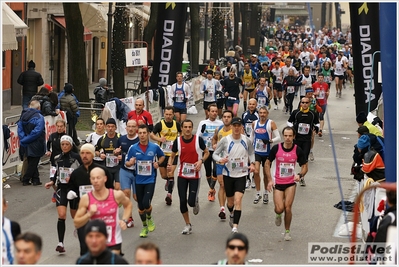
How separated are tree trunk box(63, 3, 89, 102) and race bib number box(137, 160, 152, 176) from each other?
12485 mm

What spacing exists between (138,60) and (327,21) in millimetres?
105304

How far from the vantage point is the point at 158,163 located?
45.1 feet

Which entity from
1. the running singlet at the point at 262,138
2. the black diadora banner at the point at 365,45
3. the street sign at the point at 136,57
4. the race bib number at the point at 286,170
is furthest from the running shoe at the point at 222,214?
the street sign at the point at 136,57

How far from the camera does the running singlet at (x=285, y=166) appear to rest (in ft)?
45.0

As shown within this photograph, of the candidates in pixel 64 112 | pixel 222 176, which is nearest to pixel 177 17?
pixel 64 112

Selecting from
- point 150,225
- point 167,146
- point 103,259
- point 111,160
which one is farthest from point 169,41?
point 103,259

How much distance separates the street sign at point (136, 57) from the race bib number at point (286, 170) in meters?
12.0

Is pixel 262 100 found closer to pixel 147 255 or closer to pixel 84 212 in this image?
pixel 84 212

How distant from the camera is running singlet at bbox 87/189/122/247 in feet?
33.2

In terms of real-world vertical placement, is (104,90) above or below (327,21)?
below

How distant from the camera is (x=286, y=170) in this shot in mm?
13734

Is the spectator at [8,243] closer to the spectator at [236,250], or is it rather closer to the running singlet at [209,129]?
the spectator at [236,250]

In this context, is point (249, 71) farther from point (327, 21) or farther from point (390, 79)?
point (327, 21)

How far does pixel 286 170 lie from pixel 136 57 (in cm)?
1226
